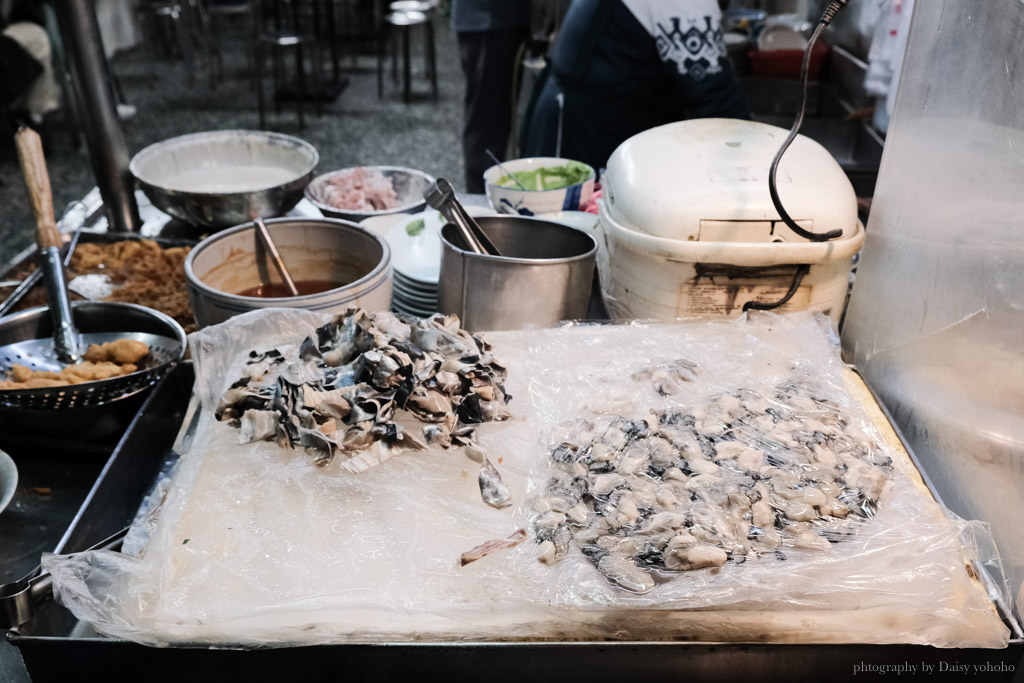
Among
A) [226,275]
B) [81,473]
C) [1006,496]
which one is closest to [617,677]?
[1006,496]

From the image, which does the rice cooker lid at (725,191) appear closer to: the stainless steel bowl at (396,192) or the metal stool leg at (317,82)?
the stainless steel bowl at (396,192)

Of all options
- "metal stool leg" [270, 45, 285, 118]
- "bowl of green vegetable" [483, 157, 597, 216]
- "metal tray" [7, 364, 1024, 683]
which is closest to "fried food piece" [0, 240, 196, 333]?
"bowl of green vegetable" [483, 157, 597, 216]

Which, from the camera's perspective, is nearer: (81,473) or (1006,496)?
(1006,496)

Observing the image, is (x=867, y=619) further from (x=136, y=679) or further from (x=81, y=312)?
(x=81, y=312)

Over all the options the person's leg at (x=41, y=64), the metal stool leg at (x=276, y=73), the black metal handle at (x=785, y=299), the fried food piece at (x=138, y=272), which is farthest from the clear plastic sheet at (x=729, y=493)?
the metal stool leg at (x=276, y=73)

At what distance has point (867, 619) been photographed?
97 cm

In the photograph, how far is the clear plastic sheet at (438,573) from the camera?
3.16ft

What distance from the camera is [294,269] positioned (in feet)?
5.60

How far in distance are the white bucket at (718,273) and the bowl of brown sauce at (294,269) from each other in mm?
511

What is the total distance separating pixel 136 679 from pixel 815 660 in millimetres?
918

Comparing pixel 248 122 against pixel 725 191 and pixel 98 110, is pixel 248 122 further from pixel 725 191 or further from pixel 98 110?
pixel 725 191

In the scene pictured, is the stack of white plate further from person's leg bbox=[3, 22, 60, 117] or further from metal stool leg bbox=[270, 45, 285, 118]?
metal stool leg bbox=[270, 45, 285, 118]

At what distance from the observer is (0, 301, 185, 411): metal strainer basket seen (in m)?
1.32

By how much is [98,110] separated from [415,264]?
45.4 inches
